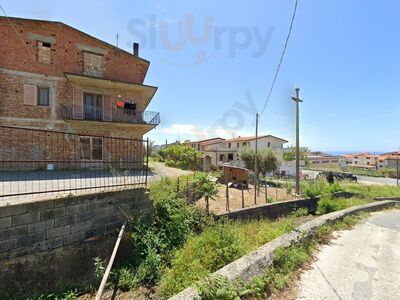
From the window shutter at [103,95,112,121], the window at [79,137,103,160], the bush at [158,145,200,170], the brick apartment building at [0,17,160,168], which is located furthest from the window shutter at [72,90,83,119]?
the bush at [158,145,200,170]

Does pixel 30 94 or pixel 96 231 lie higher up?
pixel 30 94

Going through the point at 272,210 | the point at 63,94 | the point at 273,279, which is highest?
the point at 63,94

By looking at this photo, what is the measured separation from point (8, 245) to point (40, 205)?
80 centimetres

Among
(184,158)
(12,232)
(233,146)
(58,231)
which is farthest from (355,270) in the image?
(233,146)

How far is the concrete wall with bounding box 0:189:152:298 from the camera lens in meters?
4.02

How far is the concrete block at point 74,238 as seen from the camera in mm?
4664

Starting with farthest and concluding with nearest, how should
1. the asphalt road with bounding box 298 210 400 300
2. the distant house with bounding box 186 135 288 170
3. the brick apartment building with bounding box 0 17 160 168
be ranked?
the distant house with bounding box 186 135 288 170
the brick apartment building with bounding box 0 17 160 168
the asphalt road with bounding box 298 210 400 300

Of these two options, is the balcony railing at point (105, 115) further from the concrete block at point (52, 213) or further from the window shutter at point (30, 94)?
the concrete block at point (52, 213)

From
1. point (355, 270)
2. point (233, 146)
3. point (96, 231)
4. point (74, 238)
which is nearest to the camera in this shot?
point (355, 270)

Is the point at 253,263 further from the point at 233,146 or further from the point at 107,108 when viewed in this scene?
the point at 233,146

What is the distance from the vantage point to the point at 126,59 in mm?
17297

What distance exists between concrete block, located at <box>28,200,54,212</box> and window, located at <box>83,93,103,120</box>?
12.5 m

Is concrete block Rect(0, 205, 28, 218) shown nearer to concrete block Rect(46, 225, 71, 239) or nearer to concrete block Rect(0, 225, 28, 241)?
concrete block Rect(0, 225, 28, 241)

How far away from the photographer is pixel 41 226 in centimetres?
431
